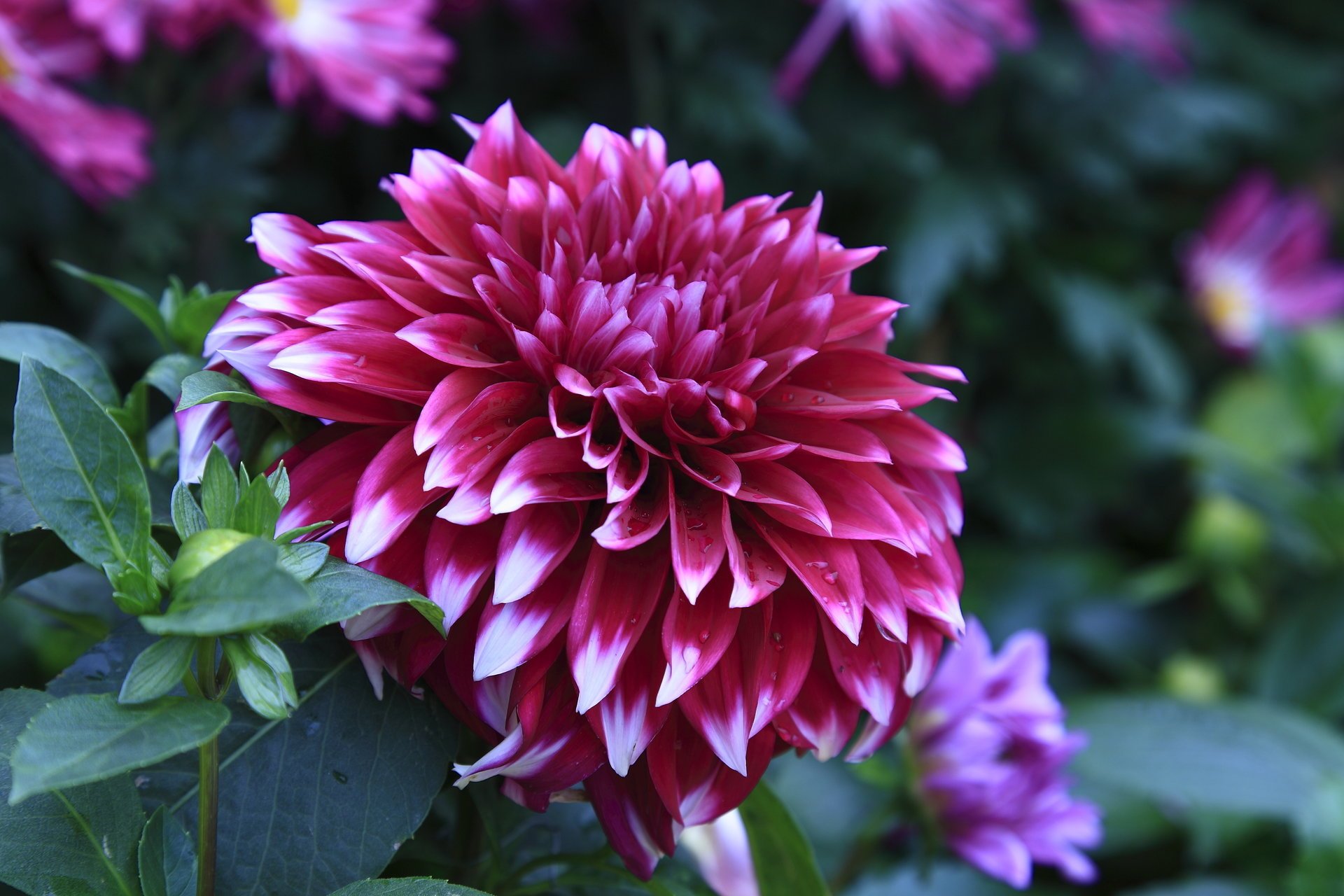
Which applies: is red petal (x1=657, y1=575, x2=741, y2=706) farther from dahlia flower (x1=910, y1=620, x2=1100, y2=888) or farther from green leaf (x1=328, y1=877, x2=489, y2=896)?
dahlia flower (x1=910, y1=620, x2=1100, y2=888)

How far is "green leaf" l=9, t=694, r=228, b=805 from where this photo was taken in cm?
20

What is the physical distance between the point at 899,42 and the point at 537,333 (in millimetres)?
765

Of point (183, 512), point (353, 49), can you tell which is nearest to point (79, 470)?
point (183, 512)

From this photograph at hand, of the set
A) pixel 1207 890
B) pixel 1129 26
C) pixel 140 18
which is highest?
pixel 1129 26

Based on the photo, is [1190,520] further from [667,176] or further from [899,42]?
[667,176]

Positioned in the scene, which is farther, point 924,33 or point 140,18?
point 924,33

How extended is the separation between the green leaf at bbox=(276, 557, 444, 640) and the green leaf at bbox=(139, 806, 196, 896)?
0.06 meters

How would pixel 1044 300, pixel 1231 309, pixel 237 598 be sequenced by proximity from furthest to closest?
pixel 1231 309
pixel 1044 300
pixel 237 598

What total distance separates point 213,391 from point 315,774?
10cm

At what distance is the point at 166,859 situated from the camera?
0.87ft

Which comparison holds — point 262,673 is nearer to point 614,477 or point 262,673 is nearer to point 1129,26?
point 614,477

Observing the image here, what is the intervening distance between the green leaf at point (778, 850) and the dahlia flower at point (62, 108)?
0.50 metres

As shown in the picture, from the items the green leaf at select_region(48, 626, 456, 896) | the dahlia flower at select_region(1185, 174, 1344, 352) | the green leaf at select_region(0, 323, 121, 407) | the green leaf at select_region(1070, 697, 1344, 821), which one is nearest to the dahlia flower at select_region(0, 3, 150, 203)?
the green leaf at select_region(0, 323, 121, 407)

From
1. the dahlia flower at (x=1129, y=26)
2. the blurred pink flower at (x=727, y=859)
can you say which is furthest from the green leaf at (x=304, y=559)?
the dahlia flower at (x=1129, y=26)
